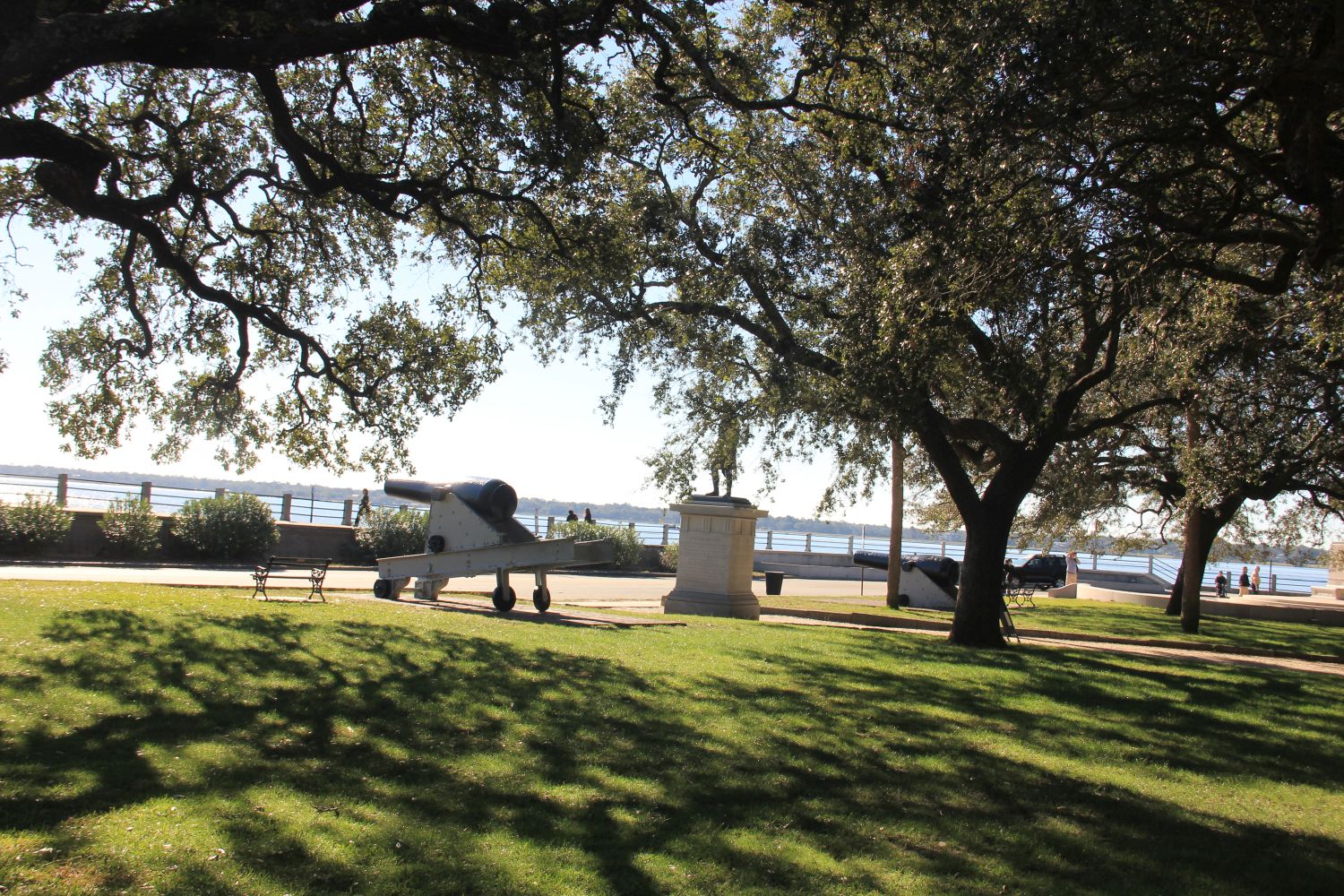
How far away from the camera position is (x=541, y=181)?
12.4 m

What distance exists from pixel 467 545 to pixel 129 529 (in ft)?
29.6

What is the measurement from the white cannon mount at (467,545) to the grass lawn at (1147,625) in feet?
25.0

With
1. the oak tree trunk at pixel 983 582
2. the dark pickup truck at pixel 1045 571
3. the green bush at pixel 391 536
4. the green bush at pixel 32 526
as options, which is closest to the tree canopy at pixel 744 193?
the oak tree trunk at pixel 983 582

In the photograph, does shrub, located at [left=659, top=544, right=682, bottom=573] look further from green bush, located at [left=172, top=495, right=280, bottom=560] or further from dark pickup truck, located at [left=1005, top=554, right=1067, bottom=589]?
dark pickup truck, located at [left=1005, top=554, right=1067, bottom=589]

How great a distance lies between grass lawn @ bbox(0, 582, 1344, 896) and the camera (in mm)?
4648

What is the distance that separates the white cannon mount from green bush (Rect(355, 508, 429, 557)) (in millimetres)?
9584

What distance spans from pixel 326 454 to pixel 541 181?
6839 millimetres

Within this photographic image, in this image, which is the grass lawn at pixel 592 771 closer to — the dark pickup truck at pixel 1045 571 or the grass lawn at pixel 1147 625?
the grass lawn at pixel 1147 625

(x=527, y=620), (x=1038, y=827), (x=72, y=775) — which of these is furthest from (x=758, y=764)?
(x=527, y=620)

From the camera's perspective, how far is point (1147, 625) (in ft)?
75.8

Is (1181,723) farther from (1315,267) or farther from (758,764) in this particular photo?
(758,764)

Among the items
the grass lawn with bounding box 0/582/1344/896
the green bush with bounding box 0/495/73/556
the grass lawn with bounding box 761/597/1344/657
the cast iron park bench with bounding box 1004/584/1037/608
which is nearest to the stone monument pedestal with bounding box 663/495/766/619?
the grass lawn with bounding box 761/597/1344/657

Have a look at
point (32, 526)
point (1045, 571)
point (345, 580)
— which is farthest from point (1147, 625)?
point (1045, 571)

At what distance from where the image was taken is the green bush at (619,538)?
32156mm
